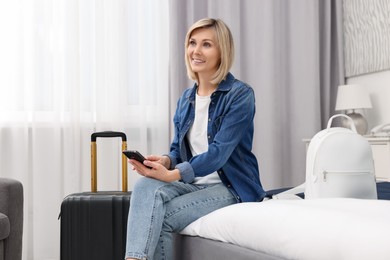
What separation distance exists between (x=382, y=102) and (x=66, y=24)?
7.68 ft

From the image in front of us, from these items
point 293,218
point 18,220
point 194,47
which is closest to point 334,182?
point 293,218

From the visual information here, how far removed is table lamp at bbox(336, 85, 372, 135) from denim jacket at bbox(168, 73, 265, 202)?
214 cm

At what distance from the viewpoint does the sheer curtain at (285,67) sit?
15.0ft

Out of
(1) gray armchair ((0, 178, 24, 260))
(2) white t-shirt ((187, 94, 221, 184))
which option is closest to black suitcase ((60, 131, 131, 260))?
(1) gray armchair ((0, 178, 24, 260))

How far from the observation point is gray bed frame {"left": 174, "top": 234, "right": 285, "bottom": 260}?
1708mm

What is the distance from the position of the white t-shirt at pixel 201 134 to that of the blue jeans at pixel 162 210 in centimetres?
5

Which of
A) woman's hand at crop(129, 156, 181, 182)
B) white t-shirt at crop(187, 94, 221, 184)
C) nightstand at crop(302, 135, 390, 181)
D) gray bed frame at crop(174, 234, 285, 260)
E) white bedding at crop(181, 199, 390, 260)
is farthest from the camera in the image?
nightstand at crop(302, 135, 390, 181)

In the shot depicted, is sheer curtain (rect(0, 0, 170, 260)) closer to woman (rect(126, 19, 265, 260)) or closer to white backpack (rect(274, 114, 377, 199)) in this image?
woman (rect(126, 19, 265, 260))

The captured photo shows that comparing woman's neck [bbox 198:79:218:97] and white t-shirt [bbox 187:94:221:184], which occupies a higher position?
woman's neck [bbox 198:79:218:97]

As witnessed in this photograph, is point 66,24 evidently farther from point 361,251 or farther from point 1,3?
point 361,251

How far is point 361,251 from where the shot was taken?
130 centimetres

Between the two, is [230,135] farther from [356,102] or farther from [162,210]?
[356,102]

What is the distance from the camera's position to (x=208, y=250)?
1.93m

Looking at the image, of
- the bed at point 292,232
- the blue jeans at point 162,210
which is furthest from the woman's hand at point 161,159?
the bed at point 292,232
